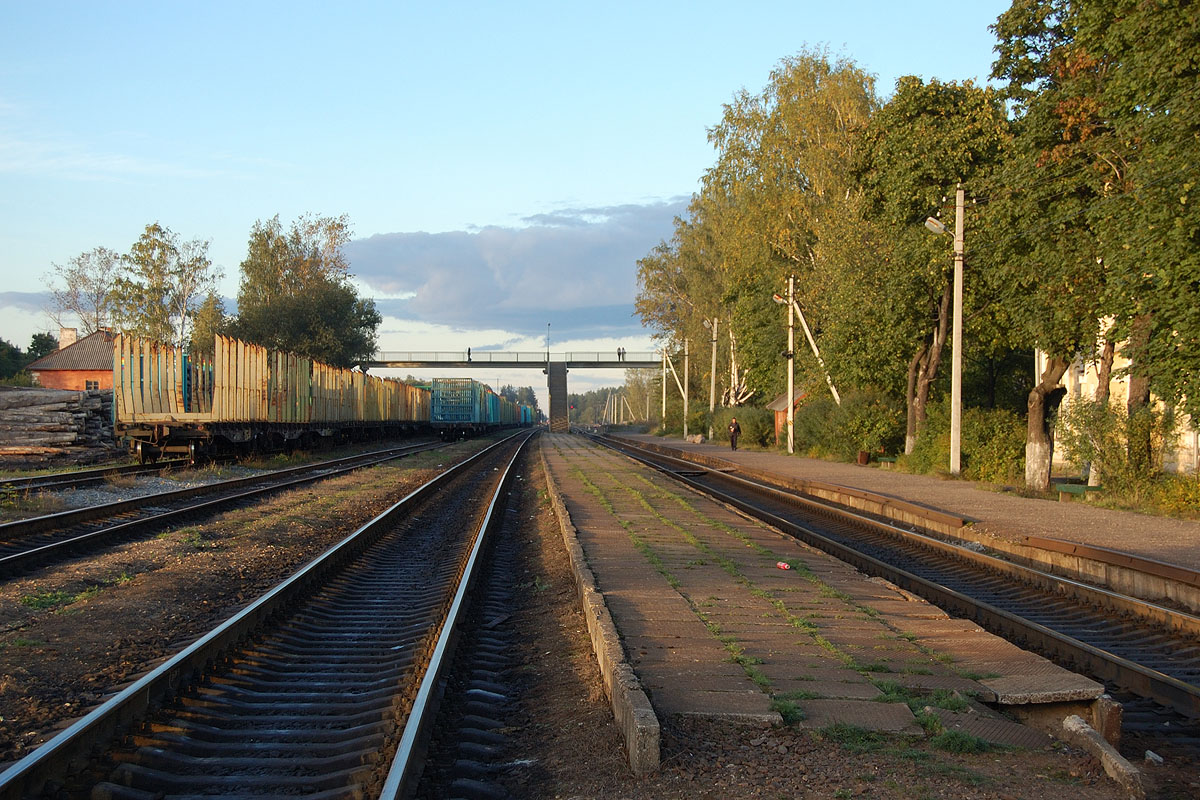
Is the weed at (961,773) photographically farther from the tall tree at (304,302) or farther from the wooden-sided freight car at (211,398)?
the tall tree at (304,302)

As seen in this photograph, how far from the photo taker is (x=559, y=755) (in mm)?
4785

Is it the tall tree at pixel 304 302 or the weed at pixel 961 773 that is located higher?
the tall tree at pixel 304 302

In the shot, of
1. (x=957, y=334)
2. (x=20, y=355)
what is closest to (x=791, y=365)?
(x=957, y=334)

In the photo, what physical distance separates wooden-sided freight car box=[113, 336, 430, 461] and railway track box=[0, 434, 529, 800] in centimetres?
1635

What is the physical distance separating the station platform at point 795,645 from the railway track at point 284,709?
1383 millimetres

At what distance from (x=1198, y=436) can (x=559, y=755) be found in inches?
918

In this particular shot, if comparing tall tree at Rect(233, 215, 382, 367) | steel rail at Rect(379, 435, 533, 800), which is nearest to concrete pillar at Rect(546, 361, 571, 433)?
tall tree at Rect(233, 215, 382, 367)

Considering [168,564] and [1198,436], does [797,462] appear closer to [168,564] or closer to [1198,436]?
[1198,436]

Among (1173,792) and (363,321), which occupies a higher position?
(363,321)

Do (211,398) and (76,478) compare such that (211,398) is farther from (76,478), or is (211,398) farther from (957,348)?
(957,348)

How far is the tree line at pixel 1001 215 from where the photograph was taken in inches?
596

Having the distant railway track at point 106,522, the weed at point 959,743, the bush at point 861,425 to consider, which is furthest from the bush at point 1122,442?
the distant railway track at point 106,522

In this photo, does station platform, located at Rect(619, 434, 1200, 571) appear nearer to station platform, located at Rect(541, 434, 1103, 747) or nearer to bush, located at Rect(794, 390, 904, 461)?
station platform, located at Rect(541, 434, 1103, 747)

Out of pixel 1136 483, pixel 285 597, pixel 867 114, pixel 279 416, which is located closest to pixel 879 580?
pixel 285 597
